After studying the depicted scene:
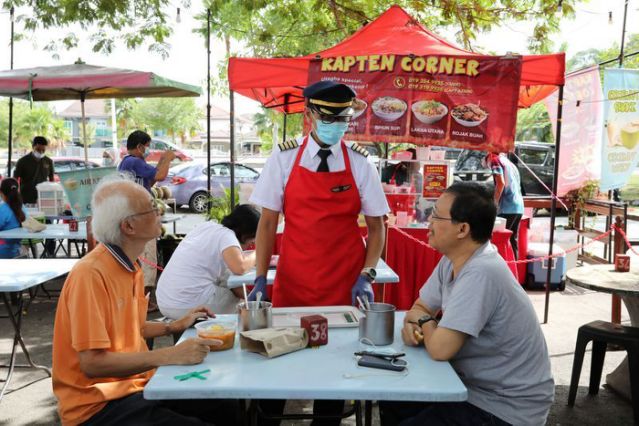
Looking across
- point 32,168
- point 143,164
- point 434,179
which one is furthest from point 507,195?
point 32,168

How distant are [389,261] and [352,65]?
190 cm

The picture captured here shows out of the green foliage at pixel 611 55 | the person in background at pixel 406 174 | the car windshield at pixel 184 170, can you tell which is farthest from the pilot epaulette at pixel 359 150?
the car windshield at pixel 184 170

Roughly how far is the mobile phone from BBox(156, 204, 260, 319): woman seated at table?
1648 millimetres

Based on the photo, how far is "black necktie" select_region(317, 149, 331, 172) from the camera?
2.87m

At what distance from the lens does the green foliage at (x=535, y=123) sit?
34.6 meters

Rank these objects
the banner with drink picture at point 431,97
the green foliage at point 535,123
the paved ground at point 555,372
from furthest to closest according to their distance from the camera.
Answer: the green foliage at point 535,123
the banner with drink picture at point 431,97
the paved ground at point 555,372

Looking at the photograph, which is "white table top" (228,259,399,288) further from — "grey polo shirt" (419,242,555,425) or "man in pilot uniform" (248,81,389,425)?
"grey polo shirt" (419,242,555,425)

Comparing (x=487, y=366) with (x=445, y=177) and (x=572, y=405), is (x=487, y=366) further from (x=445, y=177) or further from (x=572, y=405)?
(x=445, y=177)

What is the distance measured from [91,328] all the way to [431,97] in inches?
Result: 172

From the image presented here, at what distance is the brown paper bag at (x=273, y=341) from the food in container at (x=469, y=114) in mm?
3968

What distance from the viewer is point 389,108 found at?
5672mm

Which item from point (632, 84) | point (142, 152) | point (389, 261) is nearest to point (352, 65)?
point (389, 261)

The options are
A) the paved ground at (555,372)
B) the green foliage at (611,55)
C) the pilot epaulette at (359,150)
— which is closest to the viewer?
the pilot epaulette at (359,150)

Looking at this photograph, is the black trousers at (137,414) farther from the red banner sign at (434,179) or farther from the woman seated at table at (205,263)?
the red banner sign at (434,179)
